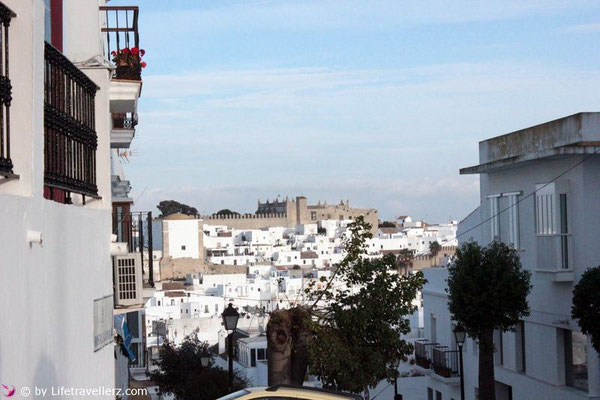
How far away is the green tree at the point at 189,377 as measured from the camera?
1198 inches

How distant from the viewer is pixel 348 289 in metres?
16.6

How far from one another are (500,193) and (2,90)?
20091 mm

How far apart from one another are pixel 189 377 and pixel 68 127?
84.4 ft

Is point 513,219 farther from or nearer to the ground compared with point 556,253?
farther from the ground

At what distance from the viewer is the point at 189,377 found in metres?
32.5

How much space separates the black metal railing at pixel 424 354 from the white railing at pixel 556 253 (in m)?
7.68

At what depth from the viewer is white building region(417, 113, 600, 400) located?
65.9 ft

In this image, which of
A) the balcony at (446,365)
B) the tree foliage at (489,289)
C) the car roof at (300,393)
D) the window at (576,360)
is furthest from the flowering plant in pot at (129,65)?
the balcony at (446,365)

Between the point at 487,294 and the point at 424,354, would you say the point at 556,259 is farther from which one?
the point at 424,354

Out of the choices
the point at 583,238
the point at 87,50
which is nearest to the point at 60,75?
the point at 87,50

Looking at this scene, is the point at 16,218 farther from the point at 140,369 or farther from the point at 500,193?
the point at 140,369

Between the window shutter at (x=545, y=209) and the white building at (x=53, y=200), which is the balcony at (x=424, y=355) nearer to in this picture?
the window shutter at (x=545, y=209)

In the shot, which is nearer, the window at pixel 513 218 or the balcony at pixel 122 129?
the balcony at pixel 122 129

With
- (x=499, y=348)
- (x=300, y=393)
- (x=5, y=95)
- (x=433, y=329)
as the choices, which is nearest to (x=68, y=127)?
(x=5, y=95)
